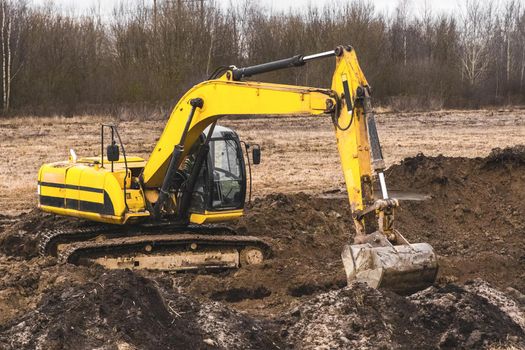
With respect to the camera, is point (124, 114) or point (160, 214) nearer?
point (160, 214)

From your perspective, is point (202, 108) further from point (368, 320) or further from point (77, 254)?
point (368, 320)

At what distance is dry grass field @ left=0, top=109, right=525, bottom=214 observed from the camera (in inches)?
790

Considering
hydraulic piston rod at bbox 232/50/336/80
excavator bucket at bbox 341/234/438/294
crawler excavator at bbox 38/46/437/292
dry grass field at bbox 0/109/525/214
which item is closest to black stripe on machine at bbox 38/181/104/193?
crawler excavator at bbox 38/46/437/292

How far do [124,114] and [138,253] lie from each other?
26057 mm

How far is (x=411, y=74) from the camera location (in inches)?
2040

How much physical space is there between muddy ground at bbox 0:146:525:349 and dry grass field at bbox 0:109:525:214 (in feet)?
12.3

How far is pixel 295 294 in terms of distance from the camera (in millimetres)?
10445

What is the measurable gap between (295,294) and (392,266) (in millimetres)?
2151

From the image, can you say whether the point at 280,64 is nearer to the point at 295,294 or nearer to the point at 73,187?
the point at 295,294

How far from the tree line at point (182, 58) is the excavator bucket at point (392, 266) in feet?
108

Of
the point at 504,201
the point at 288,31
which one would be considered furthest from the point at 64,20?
the point at 504,201

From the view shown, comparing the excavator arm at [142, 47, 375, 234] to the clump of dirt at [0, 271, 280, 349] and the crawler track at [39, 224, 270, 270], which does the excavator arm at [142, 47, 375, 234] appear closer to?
the crawler track at [39, 224, 270, 270]

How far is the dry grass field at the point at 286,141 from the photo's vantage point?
2006 cm

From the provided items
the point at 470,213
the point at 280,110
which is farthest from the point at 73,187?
the point at 470,213
